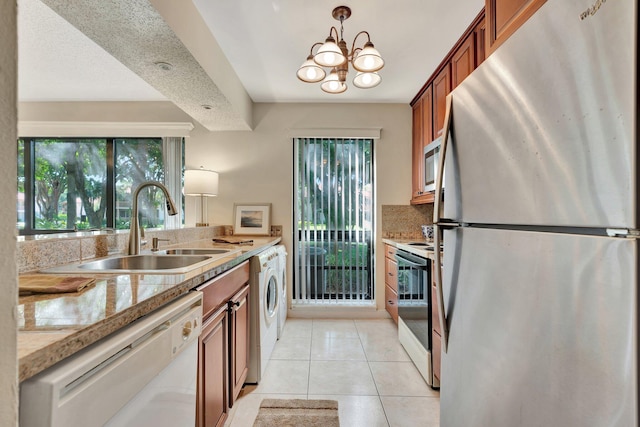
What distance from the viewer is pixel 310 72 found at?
6.23ft

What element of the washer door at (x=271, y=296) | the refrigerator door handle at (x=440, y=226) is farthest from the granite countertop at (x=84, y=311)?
the washer door at (x=271, y=296)

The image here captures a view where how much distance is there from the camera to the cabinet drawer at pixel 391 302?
2994mm

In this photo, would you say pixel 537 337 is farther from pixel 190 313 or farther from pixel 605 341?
pixel 190 313

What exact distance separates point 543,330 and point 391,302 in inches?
103

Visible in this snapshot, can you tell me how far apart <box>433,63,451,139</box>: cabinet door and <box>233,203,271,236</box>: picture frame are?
1.97 meters

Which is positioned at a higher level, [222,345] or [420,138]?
[420,138]

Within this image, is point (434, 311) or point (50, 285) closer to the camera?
point (50, 285)

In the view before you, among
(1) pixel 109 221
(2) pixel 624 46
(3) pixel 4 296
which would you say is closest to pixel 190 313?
(3) pixel 4 296

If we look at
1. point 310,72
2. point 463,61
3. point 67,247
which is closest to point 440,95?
point 463,61

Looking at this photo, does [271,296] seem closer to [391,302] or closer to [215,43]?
[391,302]

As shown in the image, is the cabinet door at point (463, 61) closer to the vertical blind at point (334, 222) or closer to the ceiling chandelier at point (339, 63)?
the ceiling chandelier at point (339, 63)

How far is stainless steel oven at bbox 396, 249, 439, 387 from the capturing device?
6.52 ft

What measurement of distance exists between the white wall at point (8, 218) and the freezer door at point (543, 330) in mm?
933

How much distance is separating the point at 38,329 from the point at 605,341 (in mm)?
1045
